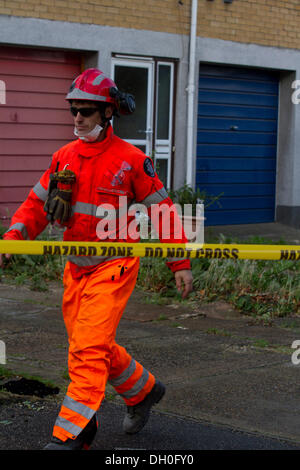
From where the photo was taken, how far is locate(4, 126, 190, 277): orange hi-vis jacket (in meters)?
4.45

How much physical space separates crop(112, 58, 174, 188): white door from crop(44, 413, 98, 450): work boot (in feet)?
28.8

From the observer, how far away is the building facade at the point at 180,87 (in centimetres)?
1176

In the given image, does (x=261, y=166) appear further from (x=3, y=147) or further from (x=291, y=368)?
(x=291, y=368)

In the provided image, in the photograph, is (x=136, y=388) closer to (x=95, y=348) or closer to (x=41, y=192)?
(x=95, y=348)

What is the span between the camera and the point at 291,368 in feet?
19.7

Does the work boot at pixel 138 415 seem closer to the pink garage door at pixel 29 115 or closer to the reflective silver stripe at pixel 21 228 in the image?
the reflective silver stripe at pixel 21 228

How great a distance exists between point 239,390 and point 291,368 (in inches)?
29.6

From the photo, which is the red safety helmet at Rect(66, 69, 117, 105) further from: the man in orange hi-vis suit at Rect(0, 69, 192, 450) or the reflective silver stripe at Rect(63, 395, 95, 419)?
the reflective silver stripe at Rect(63, 395, 95, 419)

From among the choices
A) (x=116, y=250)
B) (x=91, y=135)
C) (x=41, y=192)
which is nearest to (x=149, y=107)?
(x=41, y=192)

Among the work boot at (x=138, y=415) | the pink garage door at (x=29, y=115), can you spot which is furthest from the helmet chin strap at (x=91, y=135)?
the pink garage door at (x=29, y=115)

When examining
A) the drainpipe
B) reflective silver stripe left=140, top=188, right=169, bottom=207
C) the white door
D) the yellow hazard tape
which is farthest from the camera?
the drainpipe

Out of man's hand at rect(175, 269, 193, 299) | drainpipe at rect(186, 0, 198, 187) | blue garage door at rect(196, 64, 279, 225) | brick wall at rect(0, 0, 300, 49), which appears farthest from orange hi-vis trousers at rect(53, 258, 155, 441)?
blue garage door at rect(196, 64, 279, 225)

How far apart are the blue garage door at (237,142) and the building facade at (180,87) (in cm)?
2

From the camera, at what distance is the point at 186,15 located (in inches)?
518
